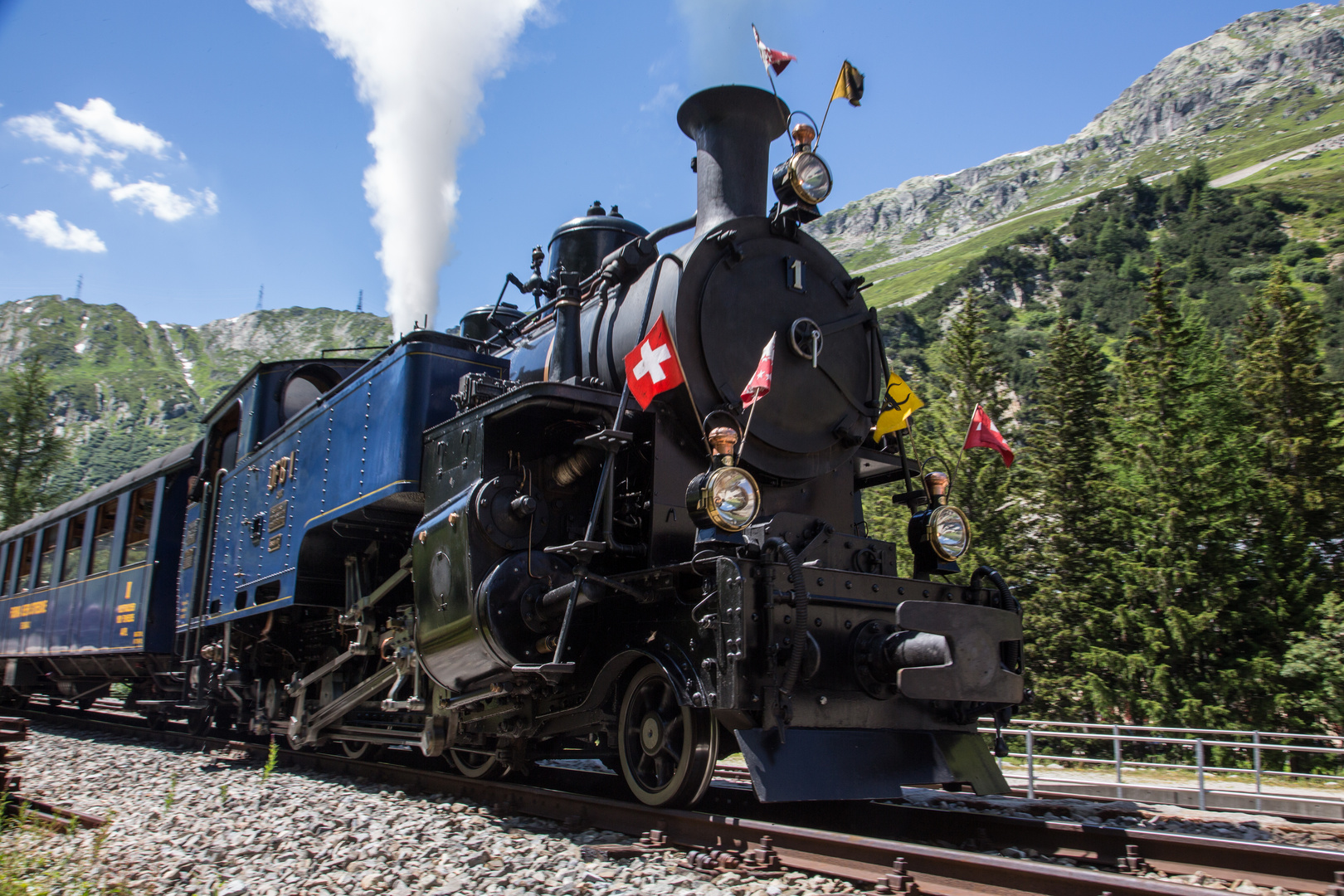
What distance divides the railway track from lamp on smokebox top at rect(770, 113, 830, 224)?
3.51 m

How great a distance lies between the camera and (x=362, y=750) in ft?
24.8

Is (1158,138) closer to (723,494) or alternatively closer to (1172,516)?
(1172,516)

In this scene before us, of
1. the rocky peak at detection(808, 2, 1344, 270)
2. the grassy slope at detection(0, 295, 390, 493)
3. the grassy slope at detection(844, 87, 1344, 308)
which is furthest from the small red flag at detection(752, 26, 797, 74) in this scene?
the rocky peak at detection(808, 2, 1344, 270)

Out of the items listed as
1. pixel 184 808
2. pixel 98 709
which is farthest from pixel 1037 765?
pixel 98 709

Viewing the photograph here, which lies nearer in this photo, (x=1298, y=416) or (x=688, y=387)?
(x=688, y=387)

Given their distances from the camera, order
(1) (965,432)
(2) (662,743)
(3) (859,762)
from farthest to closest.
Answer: (1) (965,432)
(2) (662,743)
(3) (859,762)

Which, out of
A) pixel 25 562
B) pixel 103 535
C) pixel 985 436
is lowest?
pixel 25 562

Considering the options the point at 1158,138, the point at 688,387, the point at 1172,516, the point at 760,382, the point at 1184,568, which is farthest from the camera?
the point at 1158,138

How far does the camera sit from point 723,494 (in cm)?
409

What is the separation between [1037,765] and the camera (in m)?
12.7

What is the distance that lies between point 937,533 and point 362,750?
5224 mm

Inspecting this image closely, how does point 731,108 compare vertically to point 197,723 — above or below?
above

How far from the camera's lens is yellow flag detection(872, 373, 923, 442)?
19.8ft

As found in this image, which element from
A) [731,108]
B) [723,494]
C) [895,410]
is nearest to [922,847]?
[723,494]
